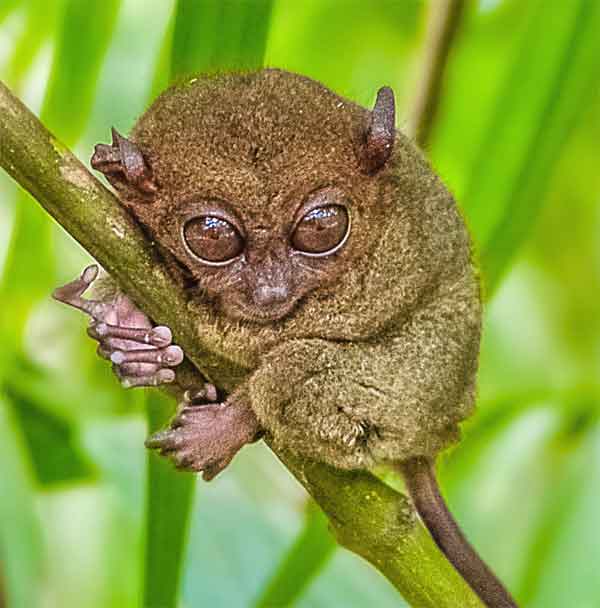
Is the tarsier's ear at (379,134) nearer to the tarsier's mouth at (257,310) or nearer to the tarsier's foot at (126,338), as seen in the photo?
the tarsier's mouth at (257,310)

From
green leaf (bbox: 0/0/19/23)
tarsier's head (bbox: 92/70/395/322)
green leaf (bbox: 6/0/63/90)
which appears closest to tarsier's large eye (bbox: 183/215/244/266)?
tarsier's head (bbox: 92/70/395/322)

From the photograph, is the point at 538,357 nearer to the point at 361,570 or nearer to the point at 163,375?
the point at 361,570

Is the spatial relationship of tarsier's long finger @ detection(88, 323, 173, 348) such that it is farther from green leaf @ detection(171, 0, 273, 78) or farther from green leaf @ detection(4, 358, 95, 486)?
green leaf @ detection(4, 358, 95, 486)

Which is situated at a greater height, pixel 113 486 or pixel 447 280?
pixel 447 280

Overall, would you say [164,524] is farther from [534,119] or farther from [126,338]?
[534,119]

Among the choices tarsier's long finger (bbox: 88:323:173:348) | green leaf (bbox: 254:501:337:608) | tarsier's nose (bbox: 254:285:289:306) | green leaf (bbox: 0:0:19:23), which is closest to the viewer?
tarsier's long finger (bbox: 88:323:173:348)

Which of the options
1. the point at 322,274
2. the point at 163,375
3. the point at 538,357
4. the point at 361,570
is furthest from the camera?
the point at 538,357

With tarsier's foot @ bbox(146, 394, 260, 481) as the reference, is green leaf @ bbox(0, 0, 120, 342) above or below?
above

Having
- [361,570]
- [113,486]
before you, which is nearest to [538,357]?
[361,570]
